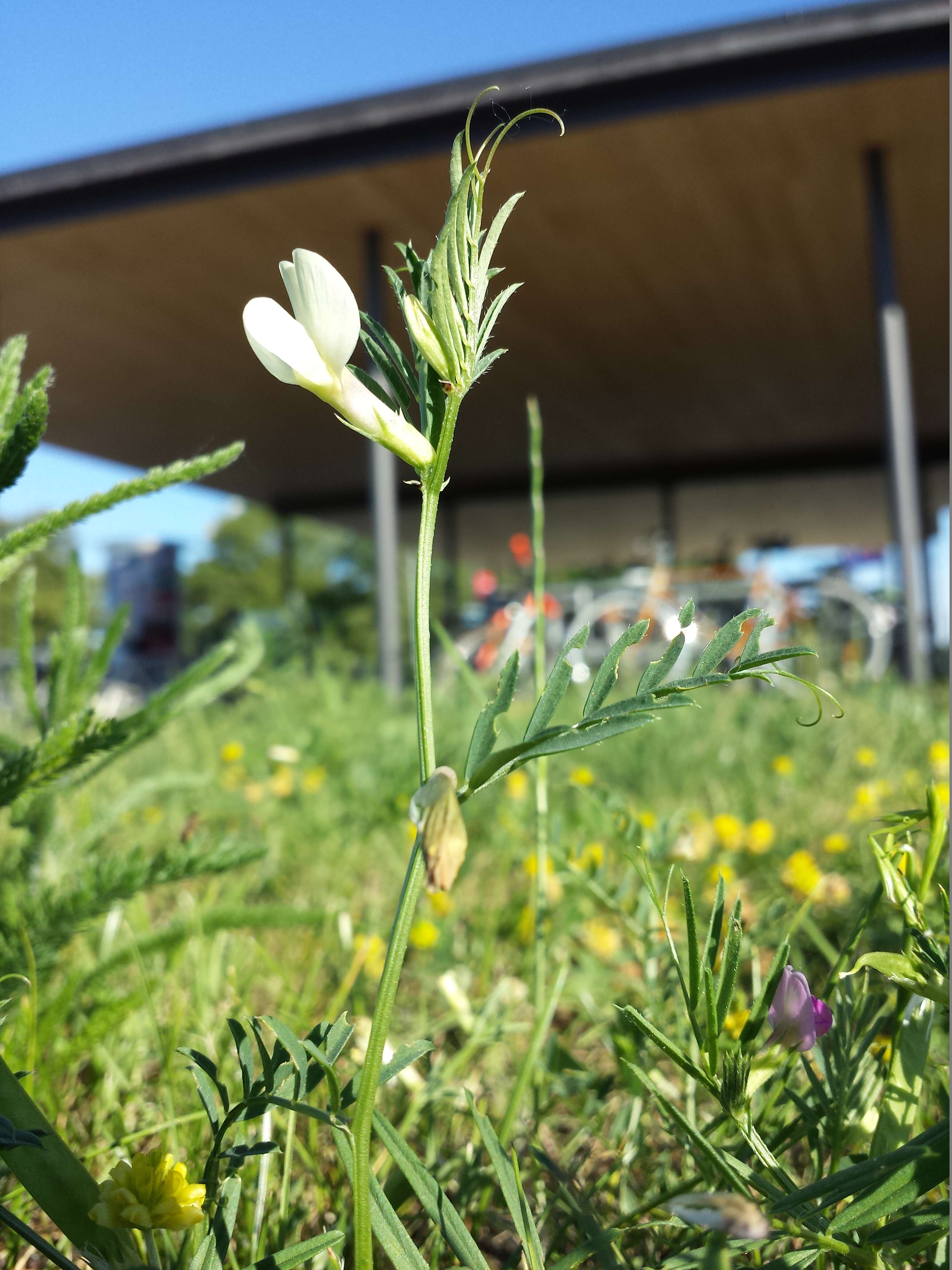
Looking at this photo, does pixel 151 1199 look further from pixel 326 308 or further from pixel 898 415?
pixel 898 415

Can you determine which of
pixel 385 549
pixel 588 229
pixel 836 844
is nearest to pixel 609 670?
pixel 836 844

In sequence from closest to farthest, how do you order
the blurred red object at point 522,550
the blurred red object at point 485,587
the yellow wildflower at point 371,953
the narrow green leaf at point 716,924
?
the narrow green leaf at point 716,924, the yellow wildflower at point 371,953, the blurred red object at point 522,550, the blurred red object at point 485,587

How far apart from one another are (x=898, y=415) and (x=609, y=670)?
3.76m

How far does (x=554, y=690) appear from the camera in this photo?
0.27 m

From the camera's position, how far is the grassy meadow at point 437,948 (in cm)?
50

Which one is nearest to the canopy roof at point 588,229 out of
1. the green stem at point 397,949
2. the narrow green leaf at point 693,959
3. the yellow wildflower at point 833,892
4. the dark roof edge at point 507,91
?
the dark roof edge at point 507,91

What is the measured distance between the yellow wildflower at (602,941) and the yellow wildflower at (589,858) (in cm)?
7

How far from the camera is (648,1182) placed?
0.51 meters

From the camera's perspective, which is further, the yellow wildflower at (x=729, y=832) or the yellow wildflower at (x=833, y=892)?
the yellow wildflower at (x=729, y=832)

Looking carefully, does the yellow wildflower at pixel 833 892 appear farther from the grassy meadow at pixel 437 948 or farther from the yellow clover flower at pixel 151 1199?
the yellow clover flower at pixel 151 1199

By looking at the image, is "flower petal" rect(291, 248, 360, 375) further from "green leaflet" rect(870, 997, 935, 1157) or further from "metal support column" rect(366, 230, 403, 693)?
"metal support column" rect(366, 230, 403, 693)

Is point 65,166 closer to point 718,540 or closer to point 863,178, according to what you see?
point 863,178

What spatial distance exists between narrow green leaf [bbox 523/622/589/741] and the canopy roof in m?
0.16

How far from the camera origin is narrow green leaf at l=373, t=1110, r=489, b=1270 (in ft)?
0.93
